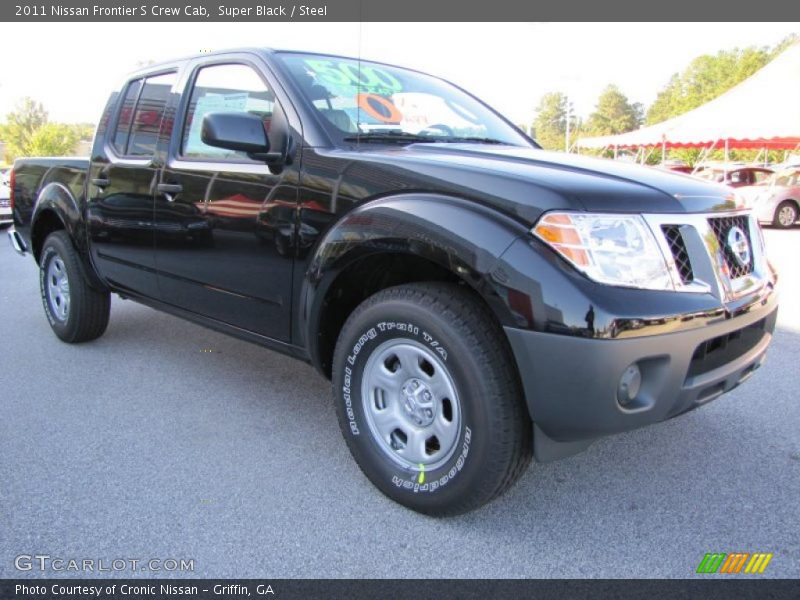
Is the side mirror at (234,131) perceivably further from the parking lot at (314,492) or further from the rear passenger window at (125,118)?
the rear passenger window at (125,118)

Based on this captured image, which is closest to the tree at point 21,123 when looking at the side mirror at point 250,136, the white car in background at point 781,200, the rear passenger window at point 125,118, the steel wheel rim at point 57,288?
the white car in background at point 781,200

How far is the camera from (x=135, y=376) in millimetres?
3910

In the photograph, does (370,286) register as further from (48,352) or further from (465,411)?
(48,352)

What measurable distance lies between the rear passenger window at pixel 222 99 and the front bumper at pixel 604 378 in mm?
1711

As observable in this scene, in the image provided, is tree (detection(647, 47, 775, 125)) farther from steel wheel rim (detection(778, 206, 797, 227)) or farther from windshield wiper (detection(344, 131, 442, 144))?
windshield wiper (detection(344, 131, 442, 144))

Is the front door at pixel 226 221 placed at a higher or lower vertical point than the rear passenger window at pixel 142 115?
lower

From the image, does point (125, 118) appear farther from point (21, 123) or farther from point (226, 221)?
point (21, 123)

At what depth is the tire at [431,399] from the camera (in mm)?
2049

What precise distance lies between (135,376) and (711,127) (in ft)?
76.1

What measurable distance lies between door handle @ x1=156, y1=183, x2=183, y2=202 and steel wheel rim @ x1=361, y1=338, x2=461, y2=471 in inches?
58.6

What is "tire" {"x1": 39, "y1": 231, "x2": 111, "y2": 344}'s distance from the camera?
167 inches

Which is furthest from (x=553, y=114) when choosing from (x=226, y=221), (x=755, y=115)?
(x=226, y=221)

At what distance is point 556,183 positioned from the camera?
2.02 m

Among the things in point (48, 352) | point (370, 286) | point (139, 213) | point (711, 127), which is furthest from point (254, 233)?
point (711, 127)
